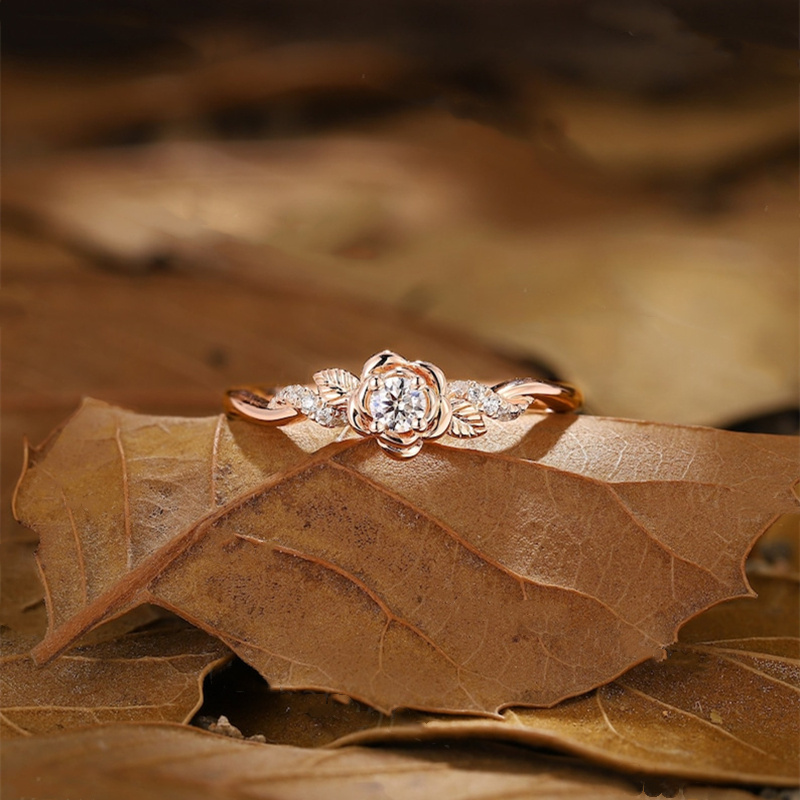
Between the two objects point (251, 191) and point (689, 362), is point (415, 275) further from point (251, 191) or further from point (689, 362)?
point (689, 362)

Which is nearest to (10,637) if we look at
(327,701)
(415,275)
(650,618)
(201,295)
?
(327,701)

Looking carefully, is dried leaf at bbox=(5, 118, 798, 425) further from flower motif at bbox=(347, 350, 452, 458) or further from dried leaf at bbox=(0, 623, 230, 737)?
dried leaf at bbox=(0, 623, 230, 737)

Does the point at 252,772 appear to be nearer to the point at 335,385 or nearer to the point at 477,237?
the point at 335,385

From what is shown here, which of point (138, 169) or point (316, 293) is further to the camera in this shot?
point (138, 169)

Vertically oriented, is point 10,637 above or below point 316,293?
below

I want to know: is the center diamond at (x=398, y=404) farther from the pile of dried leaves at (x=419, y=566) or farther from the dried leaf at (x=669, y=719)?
the dried leaf at (x=669, y=719)

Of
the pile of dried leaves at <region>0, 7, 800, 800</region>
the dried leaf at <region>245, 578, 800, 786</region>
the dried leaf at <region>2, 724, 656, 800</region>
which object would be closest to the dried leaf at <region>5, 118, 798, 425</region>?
the pile of dried leaves at <region>0, 7, 800, 800</region>

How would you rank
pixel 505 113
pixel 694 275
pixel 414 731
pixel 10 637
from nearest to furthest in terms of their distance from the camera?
pixel 414 731
pixel 10 637
pixel 694 275
pixel 505 113
